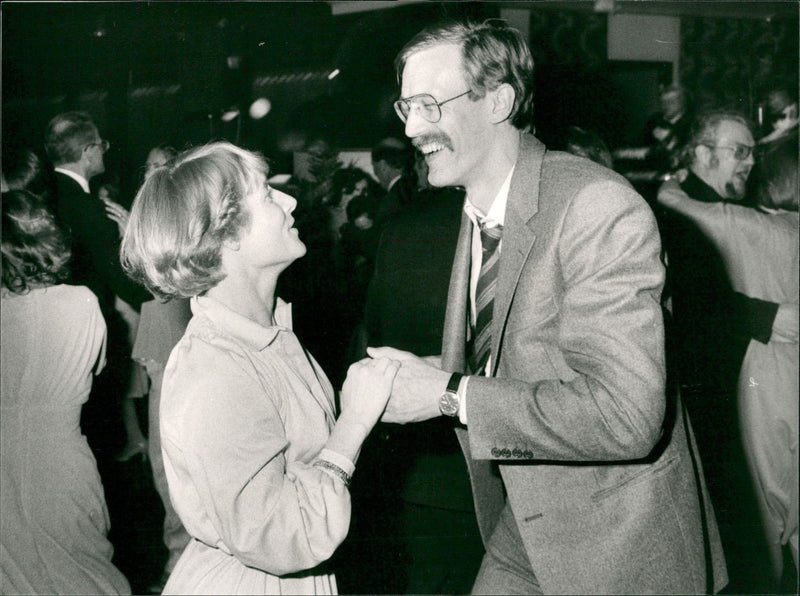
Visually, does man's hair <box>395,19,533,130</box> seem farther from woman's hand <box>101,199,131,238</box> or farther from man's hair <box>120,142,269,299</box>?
woman's hand <box>101,199,131,238</box>

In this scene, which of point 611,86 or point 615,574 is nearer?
point 615,574

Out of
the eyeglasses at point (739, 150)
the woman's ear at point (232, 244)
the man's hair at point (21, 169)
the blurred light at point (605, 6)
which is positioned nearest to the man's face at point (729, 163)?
the eyeglasses at point (739, 150)

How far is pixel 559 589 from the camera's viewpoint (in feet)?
5.39

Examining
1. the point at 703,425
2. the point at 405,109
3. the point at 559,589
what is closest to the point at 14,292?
the point at 405,109

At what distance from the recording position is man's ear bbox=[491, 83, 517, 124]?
2004 millimetres

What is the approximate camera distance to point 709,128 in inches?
137

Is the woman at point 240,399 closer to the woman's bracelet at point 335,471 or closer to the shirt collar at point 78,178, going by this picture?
the woman's bracelet at point 335,471

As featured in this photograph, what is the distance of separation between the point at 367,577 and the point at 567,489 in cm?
154

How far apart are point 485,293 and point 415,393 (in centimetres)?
40

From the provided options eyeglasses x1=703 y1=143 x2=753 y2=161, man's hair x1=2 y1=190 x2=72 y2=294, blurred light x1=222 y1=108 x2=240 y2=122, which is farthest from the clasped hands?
eyeglasses x1=703 y1=143 x2=753 y2=161

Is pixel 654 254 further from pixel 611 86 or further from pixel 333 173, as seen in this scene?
pixel 611 86

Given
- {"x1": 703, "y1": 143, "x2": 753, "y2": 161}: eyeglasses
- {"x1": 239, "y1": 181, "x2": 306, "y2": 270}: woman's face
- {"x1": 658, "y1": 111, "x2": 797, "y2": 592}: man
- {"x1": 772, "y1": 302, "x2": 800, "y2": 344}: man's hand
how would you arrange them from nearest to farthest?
{"x1": 239, "y1": 181, "x2": 306, "y2": 270}: woman's face, {"x1": 772, "y1": 302, "x2": 800, "y2": 344}: man's hand, {"x1": 658, "y1": 111, "x2": 797, "y2": 592}: man, {"x1": 703, "y1": 143, "x2": 753, "y2": 161}: eyeglasses

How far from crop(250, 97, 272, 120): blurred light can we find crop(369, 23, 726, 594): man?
59.4 inches

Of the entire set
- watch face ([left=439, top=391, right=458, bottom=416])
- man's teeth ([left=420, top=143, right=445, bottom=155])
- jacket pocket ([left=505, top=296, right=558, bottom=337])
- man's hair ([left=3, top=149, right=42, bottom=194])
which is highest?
man's teeth ([left=420, top=143, right=445, bottom=155])
